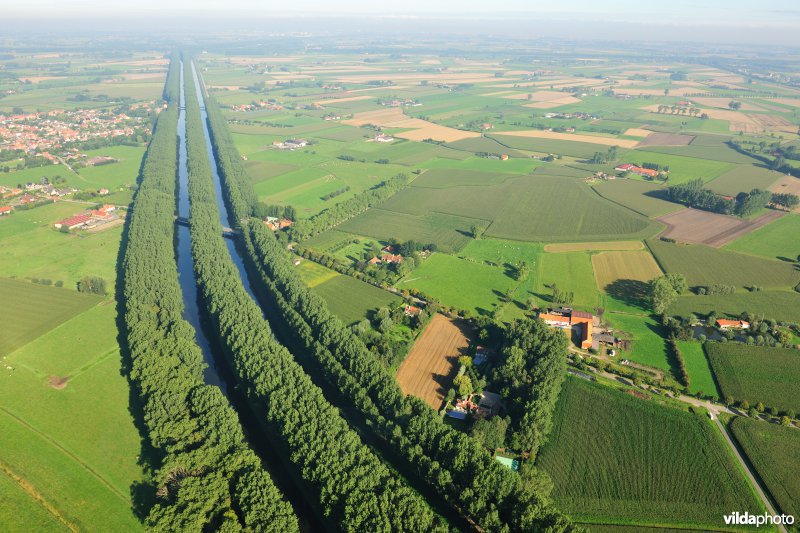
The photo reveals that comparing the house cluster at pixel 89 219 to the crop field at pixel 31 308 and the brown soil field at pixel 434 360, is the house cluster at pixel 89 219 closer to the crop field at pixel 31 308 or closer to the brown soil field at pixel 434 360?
the crop field at pixel 31 308

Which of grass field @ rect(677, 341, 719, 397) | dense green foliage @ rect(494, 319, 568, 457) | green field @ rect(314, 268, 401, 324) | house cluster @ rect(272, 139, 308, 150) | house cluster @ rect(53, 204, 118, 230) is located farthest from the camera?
house cluster @ rect(272, 139, 308, 150)

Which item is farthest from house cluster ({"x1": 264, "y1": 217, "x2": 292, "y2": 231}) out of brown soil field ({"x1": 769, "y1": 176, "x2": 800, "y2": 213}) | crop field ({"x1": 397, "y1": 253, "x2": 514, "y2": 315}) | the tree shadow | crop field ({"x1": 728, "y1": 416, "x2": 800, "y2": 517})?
brown soil field ({"x1": 769, "y1": 176, "x2": 800, "y2": 213})

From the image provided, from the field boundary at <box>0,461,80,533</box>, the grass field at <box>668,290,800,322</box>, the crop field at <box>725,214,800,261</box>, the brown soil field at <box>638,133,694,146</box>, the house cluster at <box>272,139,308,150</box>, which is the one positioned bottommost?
the field boundary at <box>0,461,80,533</box>

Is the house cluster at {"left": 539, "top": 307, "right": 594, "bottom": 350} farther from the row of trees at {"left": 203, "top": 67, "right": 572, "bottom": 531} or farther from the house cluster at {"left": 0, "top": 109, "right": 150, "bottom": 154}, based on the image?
the house cluster at {"left": 0, "top": 109, "right": 150, "bottom": 154}

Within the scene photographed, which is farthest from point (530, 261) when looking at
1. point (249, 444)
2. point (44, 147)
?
point (44, 147)

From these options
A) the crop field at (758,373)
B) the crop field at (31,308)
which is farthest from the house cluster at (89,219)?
the crop field at (758,373)

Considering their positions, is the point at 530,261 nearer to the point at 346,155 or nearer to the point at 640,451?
the point at 640,451

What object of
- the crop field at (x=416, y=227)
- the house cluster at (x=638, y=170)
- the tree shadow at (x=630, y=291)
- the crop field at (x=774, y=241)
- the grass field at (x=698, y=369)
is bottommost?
the grass field at (x=698, y=369)
